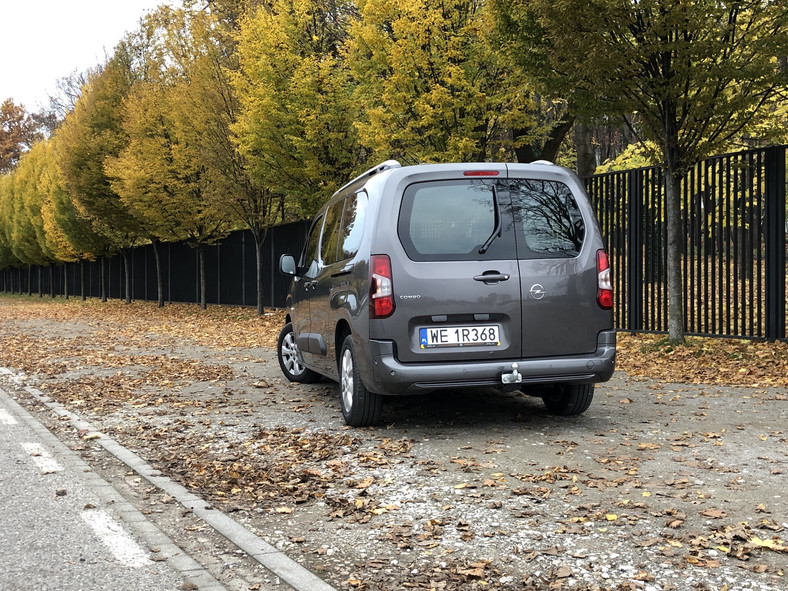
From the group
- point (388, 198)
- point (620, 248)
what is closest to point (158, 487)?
point (388, 198)

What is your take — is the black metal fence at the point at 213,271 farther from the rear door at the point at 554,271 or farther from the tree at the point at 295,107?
the rear door at the point at 554,271

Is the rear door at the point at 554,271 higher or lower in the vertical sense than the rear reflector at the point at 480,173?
lower

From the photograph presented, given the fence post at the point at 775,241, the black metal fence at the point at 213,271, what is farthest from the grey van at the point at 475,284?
the black metal fence at the point at 213,271

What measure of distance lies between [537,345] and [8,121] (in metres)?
81.9

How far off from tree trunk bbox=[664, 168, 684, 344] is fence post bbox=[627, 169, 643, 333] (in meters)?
1.47

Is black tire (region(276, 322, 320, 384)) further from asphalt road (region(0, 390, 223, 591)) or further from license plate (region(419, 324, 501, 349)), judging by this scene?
asphalt road (region(0, 390, 223, 591))

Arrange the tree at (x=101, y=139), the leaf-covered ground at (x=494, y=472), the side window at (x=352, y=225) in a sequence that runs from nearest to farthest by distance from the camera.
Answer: the leaf-covered ground at (x=494, y=472) < the side window at (x=352, y=225) < the tree at (x=101, y=139)

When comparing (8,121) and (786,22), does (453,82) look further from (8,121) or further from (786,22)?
(8,121)

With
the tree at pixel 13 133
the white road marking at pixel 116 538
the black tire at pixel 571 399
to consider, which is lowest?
the white road marking at pixel 116 538

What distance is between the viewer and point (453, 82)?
1616 centimetres

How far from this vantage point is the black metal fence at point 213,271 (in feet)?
84.1

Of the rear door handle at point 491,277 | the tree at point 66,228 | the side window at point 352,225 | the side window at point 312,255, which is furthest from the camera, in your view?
the tree at point 66,228

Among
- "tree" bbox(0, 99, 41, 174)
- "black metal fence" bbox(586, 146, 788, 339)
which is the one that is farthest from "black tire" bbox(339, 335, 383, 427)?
"tree" bbox(0, 99, 41, 174)

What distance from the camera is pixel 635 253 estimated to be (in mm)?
14109
